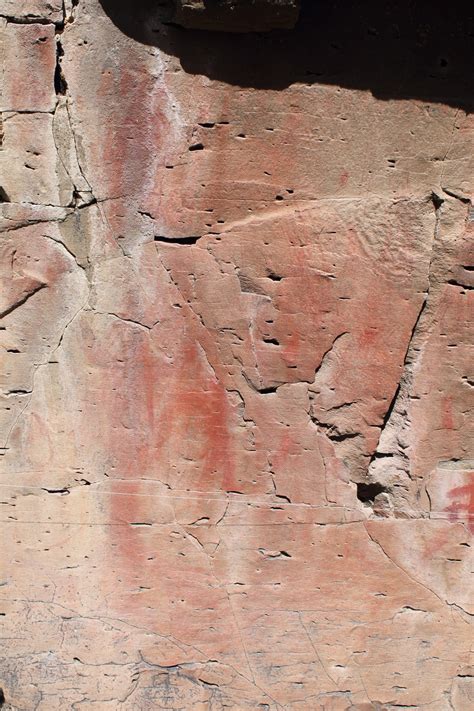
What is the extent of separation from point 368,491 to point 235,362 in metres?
0.80

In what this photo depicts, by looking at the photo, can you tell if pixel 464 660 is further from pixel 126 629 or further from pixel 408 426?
pixel 126 629

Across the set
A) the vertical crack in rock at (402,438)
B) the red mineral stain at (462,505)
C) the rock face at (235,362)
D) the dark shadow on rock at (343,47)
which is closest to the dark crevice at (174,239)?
the rock face at (235,362)

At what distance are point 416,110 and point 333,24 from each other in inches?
17.4

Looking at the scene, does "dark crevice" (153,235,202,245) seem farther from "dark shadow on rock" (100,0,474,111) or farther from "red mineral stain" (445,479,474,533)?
"red mineral stain" (445,479,474,533)

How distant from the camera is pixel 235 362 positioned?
242cm

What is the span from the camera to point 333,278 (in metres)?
2.36

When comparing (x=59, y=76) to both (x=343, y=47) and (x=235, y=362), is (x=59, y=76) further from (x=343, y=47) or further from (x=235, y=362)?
(x=235, y=362)

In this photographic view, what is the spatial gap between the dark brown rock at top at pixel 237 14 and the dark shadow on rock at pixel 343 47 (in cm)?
5

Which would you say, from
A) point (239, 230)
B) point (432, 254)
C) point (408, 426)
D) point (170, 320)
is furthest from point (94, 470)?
point (432, 254)

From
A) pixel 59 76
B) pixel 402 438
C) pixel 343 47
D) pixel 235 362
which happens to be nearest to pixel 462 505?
pixel 402 438

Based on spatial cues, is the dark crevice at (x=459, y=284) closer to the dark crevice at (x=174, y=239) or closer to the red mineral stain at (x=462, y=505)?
the red mineral stain at (x=462, y=505)

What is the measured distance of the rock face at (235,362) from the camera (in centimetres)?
224

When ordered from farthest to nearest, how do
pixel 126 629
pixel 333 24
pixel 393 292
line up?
1. pixel 126 629
2. pixel 393 292
3. pixel 333 24

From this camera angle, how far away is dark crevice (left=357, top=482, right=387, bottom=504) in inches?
99.4
